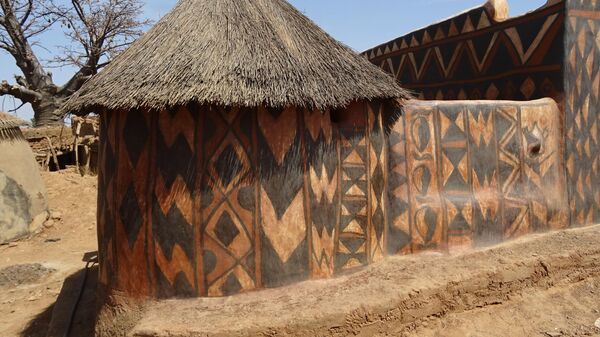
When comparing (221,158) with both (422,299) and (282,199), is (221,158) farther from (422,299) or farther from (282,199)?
(422,299)

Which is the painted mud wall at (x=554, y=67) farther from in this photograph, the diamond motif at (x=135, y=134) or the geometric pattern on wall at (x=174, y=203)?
the diamond motif at (x=135, y=134)

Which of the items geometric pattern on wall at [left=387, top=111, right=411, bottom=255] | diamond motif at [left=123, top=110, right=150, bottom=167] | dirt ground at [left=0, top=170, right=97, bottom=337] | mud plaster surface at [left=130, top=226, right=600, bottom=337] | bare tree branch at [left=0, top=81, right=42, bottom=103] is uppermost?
bare tree branch at [left=0, top=81, right=42, bottom=103]

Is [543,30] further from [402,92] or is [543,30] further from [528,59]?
[402,92]

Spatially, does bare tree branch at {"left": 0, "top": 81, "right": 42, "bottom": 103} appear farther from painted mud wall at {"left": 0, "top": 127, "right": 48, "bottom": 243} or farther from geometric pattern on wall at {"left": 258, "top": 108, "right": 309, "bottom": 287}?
geometric pattern on wall at {"left": 258, "top": 108, "right": 309, "bottom": 287}

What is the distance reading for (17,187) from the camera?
9516 millimetres

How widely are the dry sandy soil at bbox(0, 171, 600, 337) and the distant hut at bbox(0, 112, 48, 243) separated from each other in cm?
348

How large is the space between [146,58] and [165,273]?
5.92ft

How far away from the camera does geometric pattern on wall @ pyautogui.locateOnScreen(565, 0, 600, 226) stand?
18.0ft

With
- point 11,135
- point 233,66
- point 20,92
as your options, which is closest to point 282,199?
point 233,66

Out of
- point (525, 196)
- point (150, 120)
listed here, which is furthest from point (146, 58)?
point (525, 196)

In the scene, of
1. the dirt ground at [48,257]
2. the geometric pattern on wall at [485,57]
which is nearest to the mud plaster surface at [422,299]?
the geometric pattern on wall at [485,57]

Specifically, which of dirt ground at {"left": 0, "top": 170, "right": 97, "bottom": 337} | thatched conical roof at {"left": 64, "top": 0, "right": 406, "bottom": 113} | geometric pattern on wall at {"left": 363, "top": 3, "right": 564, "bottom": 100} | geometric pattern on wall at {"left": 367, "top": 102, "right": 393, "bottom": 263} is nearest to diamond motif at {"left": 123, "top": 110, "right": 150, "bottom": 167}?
thatched conical roof at {"left": 64, "top": 0, "right": 406, "bottom": 113}

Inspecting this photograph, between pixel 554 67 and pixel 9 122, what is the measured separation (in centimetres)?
982

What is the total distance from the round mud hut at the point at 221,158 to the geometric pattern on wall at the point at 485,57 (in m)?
2.53
